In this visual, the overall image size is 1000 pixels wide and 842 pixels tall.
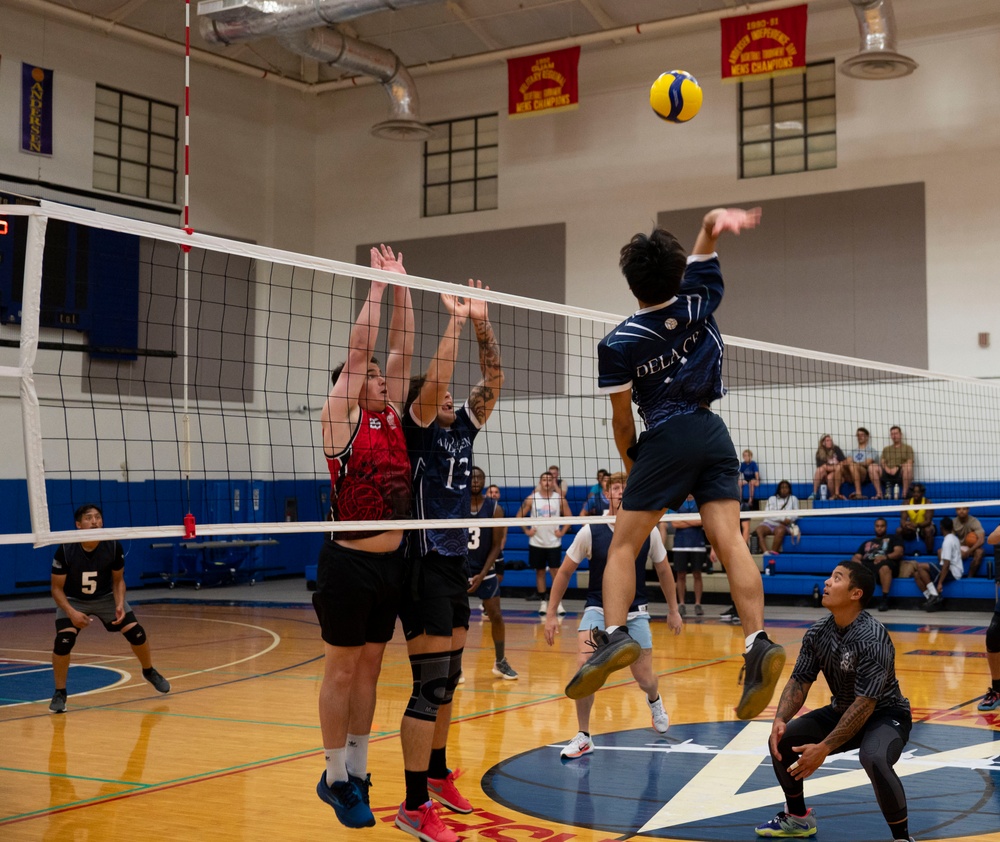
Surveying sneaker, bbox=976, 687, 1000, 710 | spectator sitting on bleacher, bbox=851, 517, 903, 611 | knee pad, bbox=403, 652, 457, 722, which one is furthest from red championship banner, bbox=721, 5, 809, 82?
knee pad, bbox=403, 652, 457, 722

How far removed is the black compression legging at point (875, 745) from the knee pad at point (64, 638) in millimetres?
5403

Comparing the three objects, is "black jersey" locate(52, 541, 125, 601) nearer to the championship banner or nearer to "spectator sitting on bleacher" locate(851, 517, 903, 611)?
"spectator sitting on bleacher" locate(851, 517, 903, 611)

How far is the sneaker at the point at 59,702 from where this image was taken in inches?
322

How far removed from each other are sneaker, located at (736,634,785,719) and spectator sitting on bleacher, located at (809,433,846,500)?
12.4m

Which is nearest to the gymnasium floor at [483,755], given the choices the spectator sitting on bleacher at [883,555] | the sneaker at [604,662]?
the sneaker at [604,662]

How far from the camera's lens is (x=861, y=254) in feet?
58.6

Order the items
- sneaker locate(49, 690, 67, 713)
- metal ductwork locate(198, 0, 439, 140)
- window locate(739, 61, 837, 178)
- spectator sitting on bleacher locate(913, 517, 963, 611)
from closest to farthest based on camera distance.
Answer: sneaker locate(49, 690, 67, 713) → spectator sitting on bleacher locate(913, 517, 963, 611) → metal ductwork locate(198, 0, 439, 140) → window locate(739, 61, 837, 178)

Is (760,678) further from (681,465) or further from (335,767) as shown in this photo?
(335,767)

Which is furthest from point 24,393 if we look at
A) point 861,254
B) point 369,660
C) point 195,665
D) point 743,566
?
point 861,254

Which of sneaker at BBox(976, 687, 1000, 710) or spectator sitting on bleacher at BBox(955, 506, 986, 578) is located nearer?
sneaker at BBox(976, 687, 1000, 710)

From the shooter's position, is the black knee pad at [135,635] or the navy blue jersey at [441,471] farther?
the black knee pad at [135,635]

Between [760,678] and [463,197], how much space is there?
18234 mm

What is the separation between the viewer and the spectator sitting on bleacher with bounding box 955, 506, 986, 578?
1443cm

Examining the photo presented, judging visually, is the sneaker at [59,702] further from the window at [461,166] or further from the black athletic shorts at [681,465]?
the window at [461,166]
